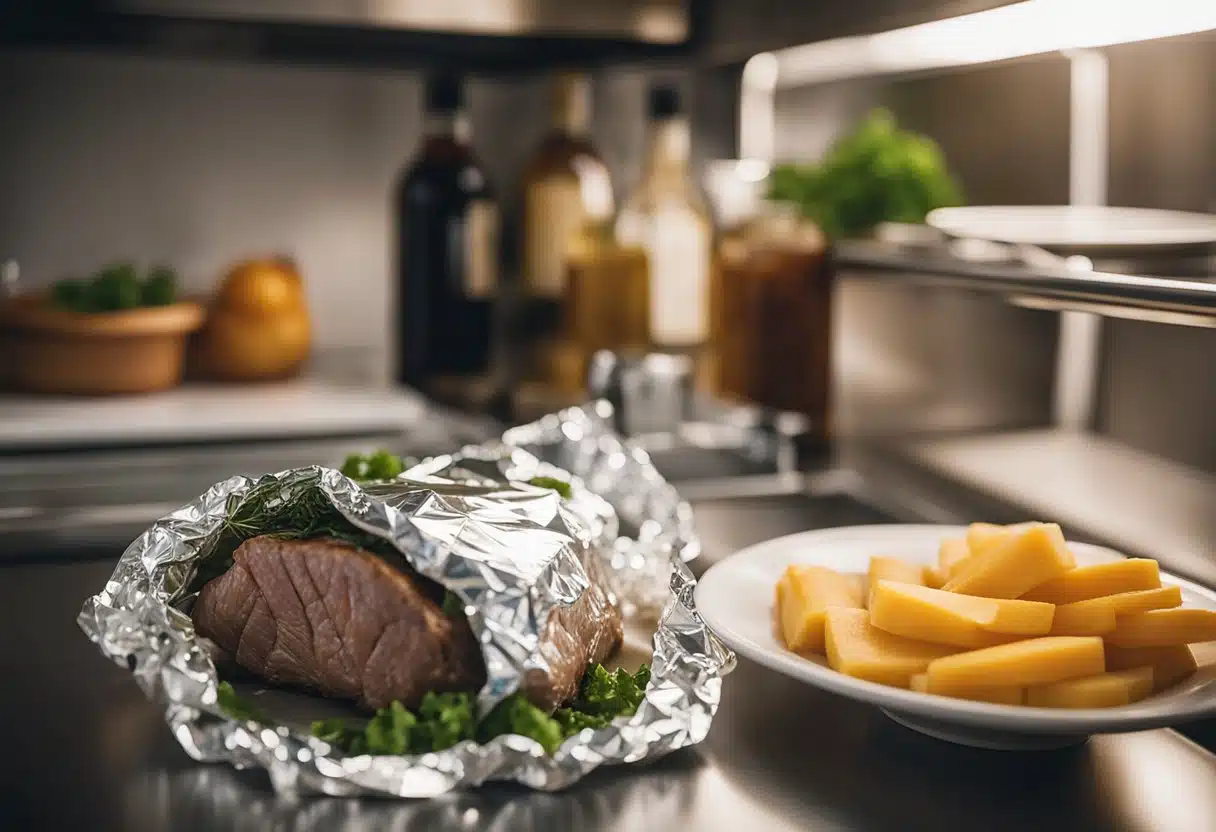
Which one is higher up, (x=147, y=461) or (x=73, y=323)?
(x=73, y=323)

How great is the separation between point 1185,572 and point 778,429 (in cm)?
52

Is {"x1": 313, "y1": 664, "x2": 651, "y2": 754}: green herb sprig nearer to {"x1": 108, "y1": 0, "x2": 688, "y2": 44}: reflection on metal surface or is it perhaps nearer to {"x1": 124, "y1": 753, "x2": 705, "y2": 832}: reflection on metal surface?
{"x1": 124, "y1": 753, "x2": 705, "y2": 832}: reflection on metal surface

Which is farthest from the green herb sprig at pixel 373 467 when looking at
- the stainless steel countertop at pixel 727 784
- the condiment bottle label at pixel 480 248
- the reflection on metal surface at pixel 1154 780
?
the condiment bottle label at pixel 480 248

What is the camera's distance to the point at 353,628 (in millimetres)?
751

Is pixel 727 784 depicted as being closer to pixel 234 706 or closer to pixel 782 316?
pixel 234 706

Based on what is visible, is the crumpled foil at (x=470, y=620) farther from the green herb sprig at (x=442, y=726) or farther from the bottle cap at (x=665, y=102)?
the bottle cap at (x=665, y=102)

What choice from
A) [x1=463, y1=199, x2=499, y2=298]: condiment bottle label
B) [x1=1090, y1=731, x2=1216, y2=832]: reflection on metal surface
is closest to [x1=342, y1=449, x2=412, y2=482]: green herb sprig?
[x1=1090, y1=731, x2=1216, y2=832]: reflection on metal surface

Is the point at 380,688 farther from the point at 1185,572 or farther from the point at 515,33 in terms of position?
the point at 515,33

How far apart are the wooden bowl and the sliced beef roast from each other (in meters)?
0.91

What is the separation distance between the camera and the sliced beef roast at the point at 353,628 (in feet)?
2.40

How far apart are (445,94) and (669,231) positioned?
355 millimetres

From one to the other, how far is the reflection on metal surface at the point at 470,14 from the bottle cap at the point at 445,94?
0.55 ft

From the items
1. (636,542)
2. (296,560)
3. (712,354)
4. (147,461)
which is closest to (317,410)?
(147,461)

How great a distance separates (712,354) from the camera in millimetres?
1790
